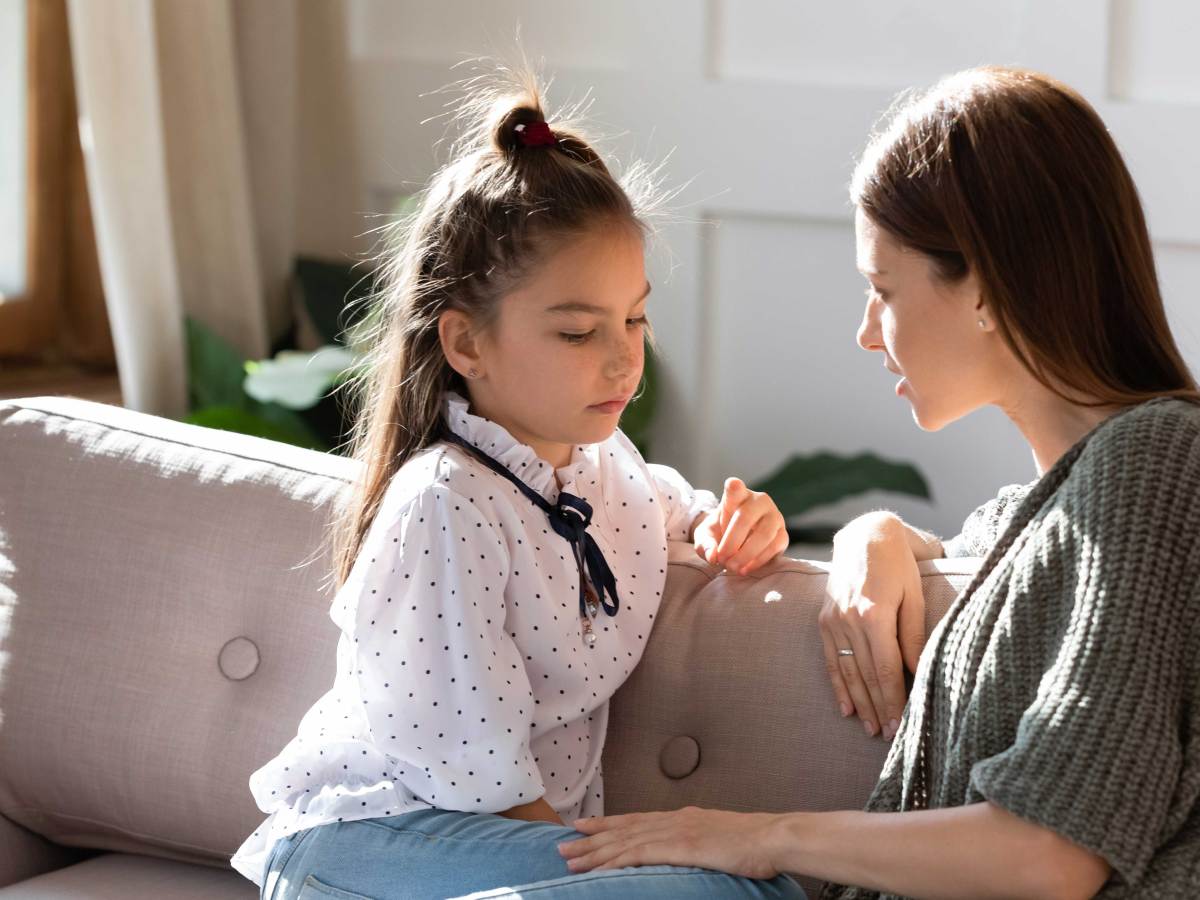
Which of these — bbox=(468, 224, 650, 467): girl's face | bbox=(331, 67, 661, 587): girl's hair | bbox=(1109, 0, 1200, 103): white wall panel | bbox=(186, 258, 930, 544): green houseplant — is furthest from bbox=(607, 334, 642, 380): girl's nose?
bbox=(1109, 0, 1200, 103): white wall panel

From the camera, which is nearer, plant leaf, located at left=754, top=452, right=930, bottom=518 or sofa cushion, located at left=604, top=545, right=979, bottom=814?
sofa cushion, located at left=604, top=545, right=979, bottom=814

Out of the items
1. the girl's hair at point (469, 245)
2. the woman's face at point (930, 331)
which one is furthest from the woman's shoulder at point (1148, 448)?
the girl's hair at point (469, 245)

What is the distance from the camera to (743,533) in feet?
4.91

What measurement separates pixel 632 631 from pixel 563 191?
1.40 ft

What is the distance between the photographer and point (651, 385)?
285 centimetres

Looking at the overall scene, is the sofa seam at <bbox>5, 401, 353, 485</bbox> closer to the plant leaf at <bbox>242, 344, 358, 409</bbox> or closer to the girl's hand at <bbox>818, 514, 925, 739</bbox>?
the girl's hand at <bbox>818, 514, 925, 739</bbox>

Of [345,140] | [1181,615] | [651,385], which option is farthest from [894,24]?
[1181,615]

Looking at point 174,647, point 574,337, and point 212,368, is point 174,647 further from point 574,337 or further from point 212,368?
point 212,368

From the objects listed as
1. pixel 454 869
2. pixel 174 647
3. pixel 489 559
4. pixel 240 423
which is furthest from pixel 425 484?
pixel 240 423

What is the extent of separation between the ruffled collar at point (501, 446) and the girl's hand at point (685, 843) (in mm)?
330

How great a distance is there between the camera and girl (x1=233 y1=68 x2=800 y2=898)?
1.26 metres

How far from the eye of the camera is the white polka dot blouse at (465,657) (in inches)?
49.5

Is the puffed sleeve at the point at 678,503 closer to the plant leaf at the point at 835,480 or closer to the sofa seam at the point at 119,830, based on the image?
the sofa seam at the point at 119,830

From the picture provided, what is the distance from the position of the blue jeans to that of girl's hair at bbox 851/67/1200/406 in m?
0.48
